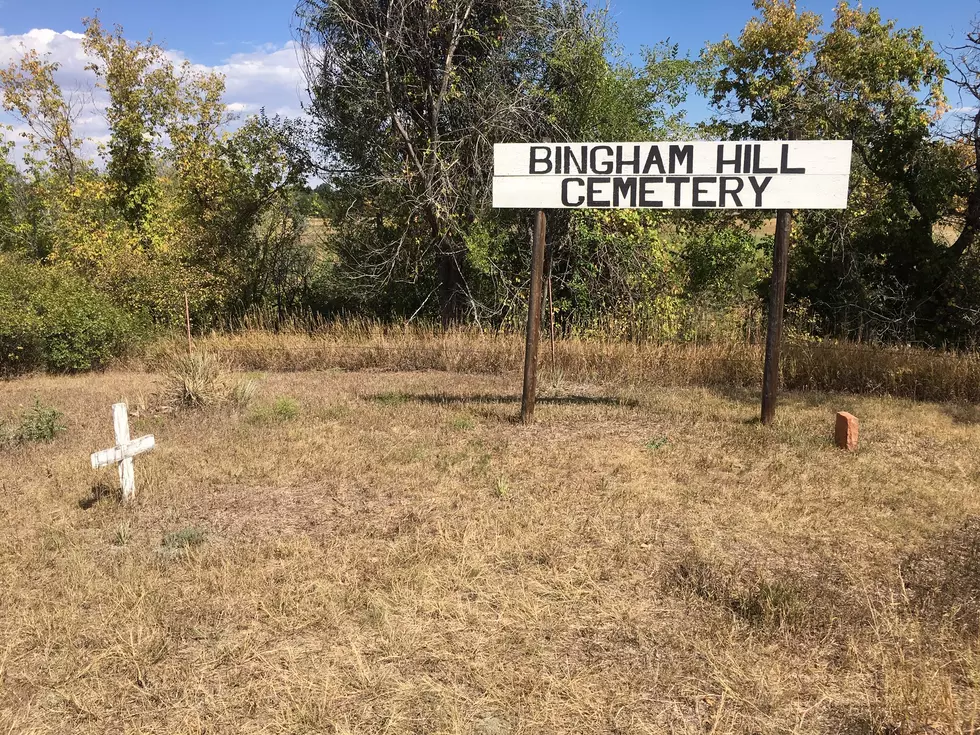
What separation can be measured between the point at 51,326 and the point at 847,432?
1244 cm

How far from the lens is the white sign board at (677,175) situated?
6418 millimetres

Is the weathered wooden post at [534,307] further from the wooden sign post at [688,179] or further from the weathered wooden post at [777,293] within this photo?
the weathered wooden post at [777,293]

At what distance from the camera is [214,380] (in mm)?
8102

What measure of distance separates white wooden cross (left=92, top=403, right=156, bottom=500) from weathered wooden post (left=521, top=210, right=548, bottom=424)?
3791 millimetres

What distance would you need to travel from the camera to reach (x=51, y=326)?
38.4 ft

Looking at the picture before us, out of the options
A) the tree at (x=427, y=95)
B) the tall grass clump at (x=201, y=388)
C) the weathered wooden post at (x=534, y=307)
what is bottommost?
the tall grass clump at (x=201, y=388)

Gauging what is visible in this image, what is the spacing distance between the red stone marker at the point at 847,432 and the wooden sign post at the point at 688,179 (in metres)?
0.80

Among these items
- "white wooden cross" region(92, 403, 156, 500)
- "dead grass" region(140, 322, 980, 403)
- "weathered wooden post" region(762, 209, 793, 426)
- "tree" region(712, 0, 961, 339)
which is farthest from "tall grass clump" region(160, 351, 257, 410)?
"tree" region(712, 0, 961, 339)

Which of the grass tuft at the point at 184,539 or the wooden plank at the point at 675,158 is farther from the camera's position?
the wooden plank at the point at 675,158

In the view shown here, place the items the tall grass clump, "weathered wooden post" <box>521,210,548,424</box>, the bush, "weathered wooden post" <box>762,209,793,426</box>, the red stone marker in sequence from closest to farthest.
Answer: the red stone marker
"weathered wooden post" <box>762,209,793,426</box>
"weathered wooden post" <box>521,210,548,424</box>
the tall grass clump
the bush

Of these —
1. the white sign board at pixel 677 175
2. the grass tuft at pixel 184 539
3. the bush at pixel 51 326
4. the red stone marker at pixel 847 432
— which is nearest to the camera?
the grass tuft at pixel 184 539

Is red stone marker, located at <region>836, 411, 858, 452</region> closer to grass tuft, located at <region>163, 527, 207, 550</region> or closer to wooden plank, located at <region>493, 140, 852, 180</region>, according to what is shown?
wooden plank, located at <region>493, 140, 852, 180</region>

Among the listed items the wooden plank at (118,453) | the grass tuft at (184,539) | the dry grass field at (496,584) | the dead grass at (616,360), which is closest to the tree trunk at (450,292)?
the dead grass at (616,360)

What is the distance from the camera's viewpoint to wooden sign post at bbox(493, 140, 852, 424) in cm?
643
